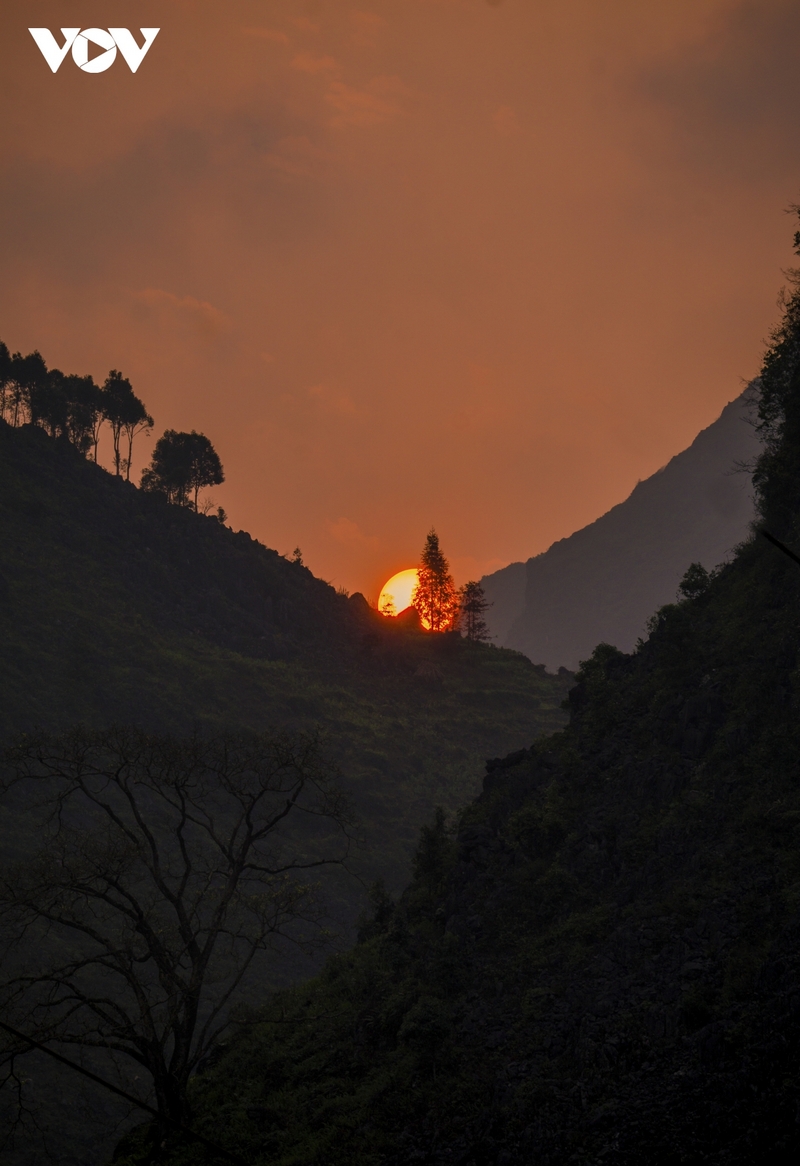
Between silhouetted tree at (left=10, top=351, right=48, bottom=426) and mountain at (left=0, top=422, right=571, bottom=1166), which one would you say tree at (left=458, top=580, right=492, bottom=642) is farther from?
silhouetted tree at (left=10, top=351, right=48, bottom=426)

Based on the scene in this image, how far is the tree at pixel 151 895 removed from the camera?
70.7ft

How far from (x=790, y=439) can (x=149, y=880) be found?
44.7m

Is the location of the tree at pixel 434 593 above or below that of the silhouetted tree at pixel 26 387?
below

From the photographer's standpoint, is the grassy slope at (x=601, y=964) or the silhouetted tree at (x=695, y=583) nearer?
the grassy slope at (x=601, y=964)

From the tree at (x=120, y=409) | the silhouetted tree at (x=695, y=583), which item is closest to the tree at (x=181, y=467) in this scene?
the tree at (x=120, y=409)

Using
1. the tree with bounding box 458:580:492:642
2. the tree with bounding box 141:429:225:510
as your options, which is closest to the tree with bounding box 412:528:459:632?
the tree with bounding box 458:580:492:642

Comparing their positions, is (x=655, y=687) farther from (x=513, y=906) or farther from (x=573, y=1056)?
(x=573, y=1056)

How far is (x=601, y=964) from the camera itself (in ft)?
69.7

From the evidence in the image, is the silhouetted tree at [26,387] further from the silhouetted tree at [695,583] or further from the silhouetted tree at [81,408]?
the silhouetted tree at [695,583]

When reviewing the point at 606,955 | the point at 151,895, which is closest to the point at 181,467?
the point at 151,895

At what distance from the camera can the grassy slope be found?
621 inches

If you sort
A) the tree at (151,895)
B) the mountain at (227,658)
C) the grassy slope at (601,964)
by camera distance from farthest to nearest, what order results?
1. the mountain at (227,658)
2. the tree at (151,895)
3. the grassy slope at (601,964)

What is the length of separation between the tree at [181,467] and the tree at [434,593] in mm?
31261

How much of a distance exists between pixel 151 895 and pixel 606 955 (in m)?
21.5
